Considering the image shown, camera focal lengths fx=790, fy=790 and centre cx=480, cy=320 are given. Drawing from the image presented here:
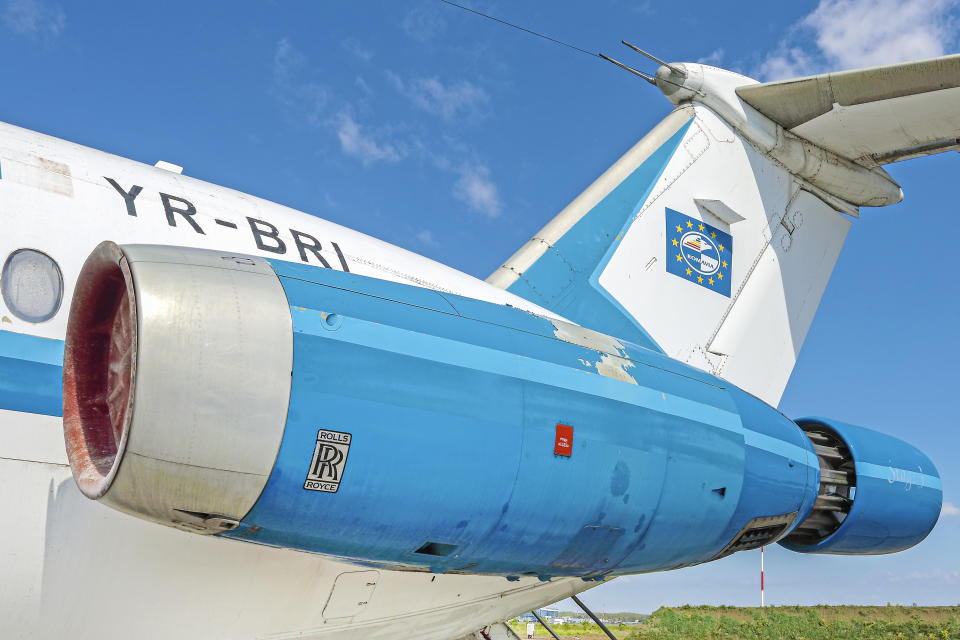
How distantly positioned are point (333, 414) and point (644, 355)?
87.5 inches

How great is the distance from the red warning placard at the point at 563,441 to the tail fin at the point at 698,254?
2555 mm

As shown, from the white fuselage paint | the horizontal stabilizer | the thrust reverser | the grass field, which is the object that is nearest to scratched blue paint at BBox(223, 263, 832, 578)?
the thrust reverser

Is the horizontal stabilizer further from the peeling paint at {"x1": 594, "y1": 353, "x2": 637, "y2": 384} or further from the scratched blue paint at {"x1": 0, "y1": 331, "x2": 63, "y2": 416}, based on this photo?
the scratched blue paint at {"x1": 0, "y1": 331, "x2": 63, "y2": 416}

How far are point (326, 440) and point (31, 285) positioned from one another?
63.5 inches

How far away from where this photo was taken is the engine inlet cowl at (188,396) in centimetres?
286

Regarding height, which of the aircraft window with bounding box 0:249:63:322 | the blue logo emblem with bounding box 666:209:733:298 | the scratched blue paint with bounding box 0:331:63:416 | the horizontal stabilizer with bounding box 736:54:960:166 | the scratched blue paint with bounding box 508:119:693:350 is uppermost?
the horizontal stabilizer with bounding box 736:54:960:166

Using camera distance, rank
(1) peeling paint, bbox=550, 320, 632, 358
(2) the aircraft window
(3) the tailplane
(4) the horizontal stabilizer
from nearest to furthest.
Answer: (2) the aircraft window → (1) peeling paint, bbox=550, 320, 632, 358 → (4) the horizontal stabilizer → (3) the tailplane

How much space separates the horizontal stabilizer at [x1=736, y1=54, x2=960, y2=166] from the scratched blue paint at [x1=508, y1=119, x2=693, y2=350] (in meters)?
1.54

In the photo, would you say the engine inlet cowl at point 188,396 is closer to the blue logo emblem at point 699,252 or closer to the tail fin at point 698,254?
the tail fin at point 698,254

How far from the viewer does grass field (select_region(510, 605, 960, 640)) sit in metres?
15.1

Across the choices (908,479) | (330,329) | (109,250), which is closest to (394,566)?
(330,329)

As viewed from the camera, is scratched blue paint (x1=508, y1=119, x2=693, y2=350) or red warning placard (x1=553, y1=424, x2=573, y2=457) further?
scratched blue paint (x1=508, y1=119, x2=693, y2=350)

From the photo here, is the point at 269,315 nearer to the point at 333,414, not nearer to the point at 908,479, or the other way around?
the point at 333,414

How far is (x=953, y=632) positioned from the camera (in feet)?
46.8
